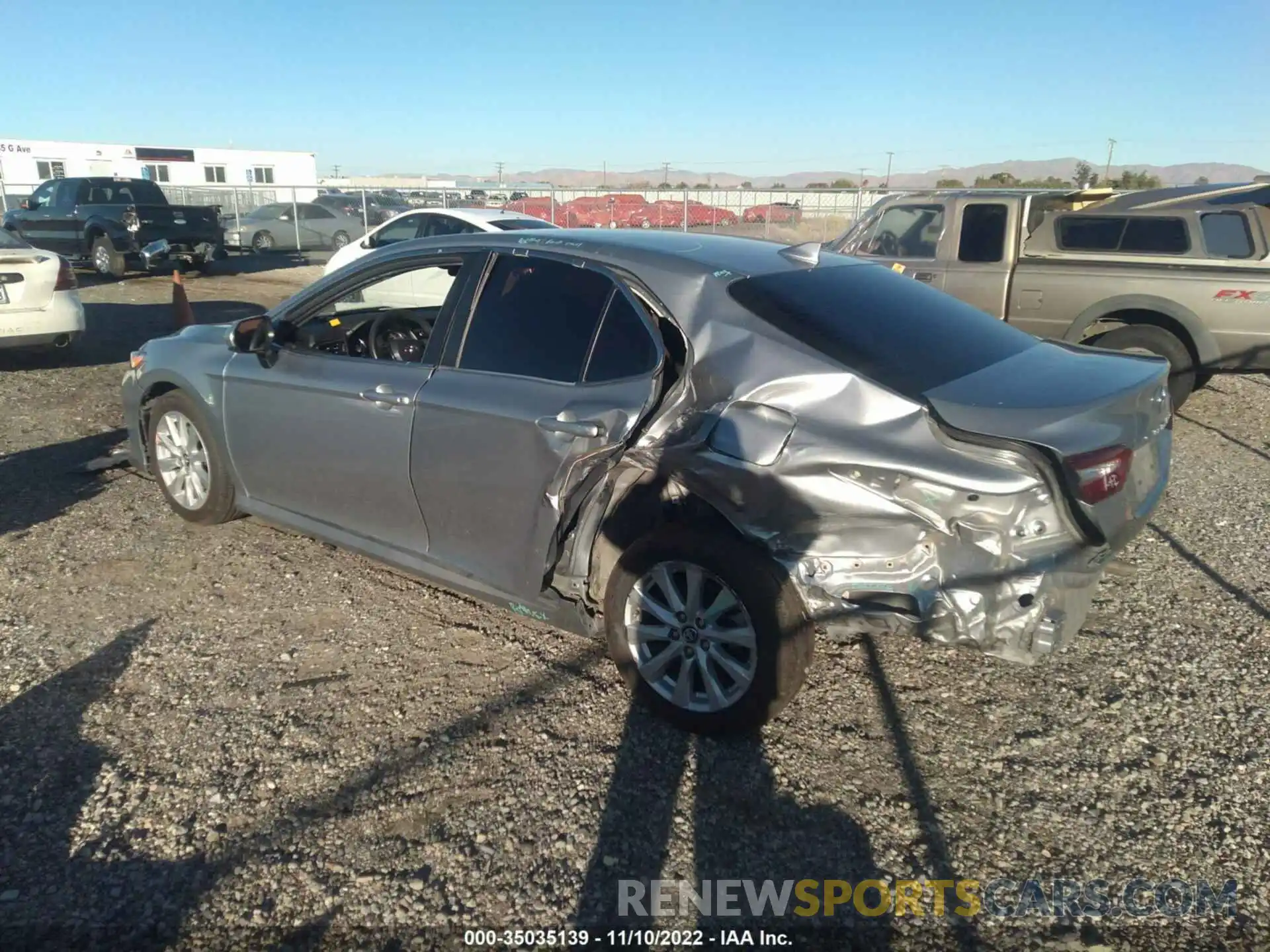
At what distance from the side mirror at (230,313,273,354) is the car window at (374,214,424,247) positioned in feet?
30.1

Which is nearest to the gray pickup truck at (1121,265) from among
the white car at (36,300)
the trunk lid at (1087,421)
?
the trunk lid at (1087,421)

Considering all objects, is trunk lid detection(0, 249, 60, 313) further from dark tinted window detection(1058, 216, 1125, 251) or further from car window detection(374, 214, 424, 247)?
dark tinted window detection(1058, 216, 1125, 251)

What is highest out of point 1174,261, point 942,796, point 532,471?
point 1174,261

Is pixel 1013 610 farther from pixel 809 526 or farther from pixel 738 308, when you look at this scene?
pixel 738 308

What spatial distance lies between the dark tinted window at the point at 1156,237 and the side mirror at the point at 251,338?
7151 mm

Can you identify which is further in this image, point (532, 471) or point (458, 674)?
point (458, 674)

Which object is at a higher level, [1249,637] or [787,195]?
[787,195]

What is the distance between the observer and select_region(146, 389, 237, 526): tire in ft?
16.1

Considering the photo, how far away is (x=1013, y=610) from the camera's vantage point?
2875mm

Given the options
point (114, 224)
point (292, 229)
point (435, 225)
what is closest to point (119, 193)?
point (114, 224)

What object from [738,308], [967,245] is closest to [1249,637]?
[738,308]

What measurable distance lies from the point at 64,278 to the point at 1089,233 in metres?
10.1

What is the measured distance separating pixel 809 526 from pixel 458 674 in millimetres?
1636

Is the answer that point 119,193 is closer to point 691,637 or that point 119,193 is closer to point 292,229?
point 292,229
